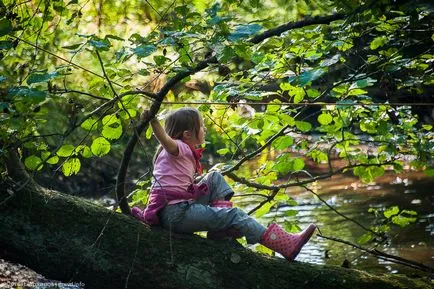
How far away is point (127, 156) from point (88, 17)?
1354mm

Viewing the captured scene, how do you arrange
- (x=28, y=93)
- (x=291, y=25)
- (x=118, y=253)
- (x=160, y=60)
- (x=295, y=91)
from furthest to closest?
(x=295, y=91) → (x=291, y=25) → (x=160, y=60) → (x=118, y=253) → (x=28, y=93)

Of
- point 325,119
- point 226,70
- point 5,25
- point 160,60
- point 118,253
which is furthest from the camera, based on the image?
point 325,119

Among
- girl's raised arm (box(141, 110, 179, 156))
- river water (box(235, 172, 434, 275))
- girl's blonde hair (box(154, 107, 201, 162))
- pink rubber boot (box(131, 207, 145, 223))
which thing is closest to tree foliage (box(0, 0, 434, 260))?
girl's raised arm (box(141, 110, 179, 156))

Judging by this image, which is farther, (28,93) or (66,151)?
(66,151)

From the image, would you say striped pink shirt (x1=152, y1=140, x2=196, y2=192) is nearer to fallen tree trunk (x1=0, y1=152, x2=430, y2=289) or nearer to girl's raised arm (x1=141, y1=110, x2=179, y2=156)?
girl's raised arm (x1=141, y1=110, x2=179, y2=156)

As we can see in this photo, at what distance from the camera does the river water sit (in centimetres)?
634

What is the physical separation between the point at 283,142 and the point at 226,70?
0.61 meters

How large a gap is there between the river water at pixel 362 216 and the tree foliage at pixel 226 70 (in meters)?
0.97

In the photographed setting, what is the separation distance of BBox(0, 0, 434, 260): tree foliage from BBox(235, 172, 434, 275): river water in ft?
3.18

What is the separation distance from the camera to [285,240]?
330 cm

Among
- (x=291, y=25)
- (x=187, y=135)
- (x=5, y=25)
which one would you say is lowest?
(x=187, y=135)

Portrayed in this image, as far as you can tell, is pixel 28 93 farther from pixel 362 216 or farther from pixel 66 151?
pixel 362 216

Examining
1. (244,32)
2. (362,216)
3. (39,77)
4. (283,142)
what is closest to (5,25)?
(39,77)

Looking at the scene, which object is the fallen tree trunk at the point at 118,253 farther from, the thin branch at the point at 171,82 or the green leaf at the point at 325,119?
the green leaf at the point at 325,119
